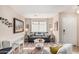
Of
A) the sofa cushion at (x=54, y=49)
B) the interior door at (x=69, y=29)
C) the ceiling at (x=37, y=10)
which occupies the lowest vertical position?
the sofa cushion at (x=54, y=49)

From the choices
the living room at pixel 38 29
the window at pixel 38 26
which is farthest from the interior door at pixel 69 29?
the window at pixel 38 26

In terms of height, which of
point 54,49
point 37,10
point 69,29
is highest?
point 37,10

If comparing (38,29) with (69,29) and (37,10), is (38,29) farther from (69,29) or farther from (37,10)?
(69,29)

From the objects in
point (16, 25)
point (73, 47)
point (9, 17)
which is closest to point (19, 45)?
point (16, 25)

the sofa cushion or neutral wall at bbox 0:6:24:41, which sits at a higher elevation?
neutral wall at bbox 0:6:24:41

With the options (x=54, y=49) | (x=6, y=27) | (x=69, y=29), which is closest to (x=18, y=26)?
(x=6, y=27)

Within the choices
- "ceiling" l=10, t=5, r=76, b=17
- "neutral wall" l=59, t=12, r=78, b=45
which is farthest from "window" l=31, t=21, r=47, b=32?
"neutral wall" l=59, t=12, r=78, b=45

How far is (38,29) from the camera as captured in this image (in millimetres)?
1388

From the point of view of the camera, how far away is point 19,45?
1.37 meters

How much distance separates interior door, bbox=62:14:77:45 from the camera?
1.31 metres

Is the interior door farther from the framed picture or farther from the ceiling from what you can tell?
the framed picture

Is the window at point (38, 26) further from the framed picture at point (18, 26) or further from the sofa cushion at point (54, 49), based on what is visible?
the sofa cushion at point (54, 49)

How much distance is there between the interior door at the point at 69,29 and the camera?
131 cm

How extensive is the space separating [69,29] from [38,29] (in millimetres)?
426
